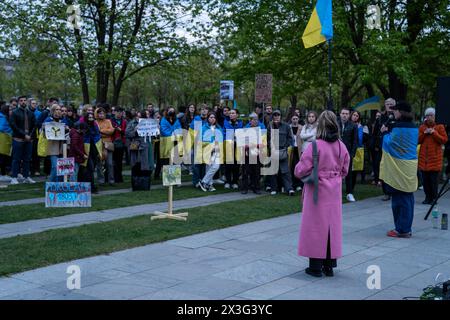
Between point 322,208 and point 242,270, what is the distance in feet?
3.90

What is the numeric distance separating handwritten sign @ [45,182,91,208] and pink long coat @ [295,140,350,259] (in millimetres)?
5369

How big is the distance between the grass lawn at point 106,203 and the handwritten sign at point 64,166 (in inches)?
29.3

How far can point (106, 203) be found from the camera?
11750mm

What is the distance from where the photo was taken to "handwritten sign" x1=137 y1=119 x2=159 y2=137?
45.5 feet

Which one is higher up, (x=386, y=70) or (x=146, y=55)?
(x=146, y=55)

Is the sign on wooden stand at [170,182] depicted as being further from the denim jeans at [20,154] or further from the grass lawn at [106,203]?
the denim jeans at [20,154]

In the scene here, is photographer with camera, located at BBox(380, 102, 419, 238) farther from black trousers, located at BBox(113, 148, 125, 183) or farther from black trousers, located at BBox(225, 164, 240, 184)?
black trousers, located at BBox(113, 148, 125, 183)

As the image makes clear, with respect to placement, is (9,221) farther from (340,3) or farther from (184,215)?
(340,3)

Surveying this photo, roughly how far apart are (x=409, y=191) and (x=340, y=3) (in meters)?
9.48

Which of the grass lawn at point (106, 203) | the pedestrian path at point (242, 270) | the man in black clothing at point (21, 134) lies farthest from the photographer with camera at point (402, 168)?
the man in black clothing at point (21, 134)

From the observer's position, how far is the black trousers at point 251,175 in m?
14.1

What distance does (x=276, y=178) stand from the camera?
14.2 meters

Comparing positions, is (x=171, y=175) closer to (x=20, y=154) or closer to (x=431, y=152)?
(x=431, y=152)
